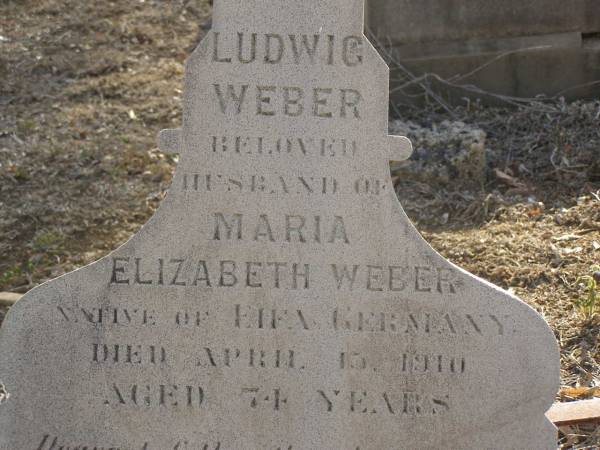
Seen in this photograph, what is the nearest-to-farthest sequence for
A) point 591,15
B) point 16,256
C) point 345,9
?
point 345,9 → point 16,256 → point 591,15

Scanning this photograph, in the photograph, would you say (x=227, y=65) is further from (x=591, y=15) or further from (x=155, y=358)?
(x=591, y=15)

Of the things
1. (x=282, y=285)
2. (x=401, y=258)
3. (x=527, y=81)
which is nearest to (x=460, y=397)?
(x=401, y=258)

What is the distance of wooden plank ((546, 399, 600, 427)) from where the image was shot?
12.2ft

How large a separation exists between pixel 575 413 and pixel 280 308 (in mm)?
1315

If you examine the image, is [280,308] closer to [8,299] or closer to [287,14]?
[287,14]

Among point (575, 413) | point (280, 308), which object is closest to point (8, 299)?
point (280, 308)

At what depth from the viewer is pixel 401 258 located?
10.9ft

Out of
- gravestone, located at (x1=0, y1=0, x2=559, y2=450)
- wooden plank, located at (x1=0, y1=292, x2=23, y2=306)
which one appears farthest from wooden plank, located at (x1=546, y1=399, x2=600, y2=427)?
wooden plank, located at (x1=0, y1=292, x2=23, y2=306)

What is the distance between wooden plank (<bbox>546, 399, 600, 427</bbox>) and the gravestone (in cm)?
44

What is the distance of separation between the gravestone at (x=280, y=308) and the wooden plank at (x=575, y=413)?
0.44m

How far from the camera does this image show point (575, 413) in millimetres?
3760

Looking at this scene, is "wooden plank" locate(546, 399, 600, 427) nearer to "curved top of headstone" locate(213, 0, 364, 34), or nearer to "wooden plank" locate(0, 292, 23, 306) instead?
"curved top of headstone" locate(213, 0, 364, 34)

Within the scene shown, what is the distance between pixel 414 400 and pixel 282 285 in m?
0.62

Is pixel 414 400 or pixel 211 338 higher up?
pixel 211 338
